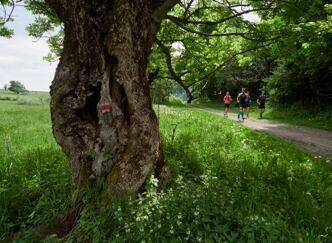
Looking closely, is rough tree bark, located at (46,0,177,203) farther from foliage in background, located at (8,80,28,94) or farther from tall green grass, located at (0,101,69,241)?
foliage in background, located at (8,80,28,94)

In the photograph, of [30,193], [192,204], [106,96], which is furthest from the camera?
[30,193]

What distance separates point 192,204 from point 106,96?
206 centimetres

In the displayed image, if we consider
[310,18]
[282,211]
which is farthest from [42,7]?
[282,211]

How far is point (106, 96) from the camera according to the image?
567 centimetres

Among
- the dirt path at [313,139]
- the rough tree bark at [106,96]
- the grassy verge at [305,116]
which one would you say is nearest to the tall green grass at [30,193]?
the rough tree bark at [106,96]

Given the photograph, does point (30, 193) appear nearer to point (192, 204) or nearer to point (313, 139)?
point (192, 204)

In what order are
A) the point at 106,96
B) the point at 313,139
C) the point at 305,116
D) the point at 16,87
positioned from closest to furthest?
the point at 106,96 → the point at 313,139 → the point at 305,116 → the point at 16,87

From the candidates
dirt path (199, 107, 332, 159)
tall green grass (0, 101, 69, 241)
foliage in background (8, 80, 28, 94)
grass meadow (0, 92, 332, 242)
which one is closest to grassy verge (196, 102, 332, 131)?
dirt path (199, 107, 332, 159)

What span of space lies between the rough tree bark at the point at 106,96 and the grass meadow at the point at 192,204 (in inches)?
16.2

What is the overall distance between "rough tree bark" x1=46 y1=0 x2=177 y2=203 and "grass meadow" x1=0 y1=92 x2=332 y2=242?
1.35 feet

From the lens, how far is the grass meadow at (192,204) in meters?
4.54

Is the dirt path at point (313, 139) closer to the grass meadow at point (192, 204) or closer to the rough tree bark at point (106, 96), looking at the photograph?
the grass meadow at point (192, 204)

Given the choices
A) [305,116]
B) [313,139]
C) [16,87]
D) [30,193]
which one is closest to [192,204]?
[30,193]

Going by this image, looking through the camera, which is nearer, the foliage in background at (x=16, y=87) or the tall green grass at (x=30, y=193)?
the tall green grass at (x=30, y=193)
